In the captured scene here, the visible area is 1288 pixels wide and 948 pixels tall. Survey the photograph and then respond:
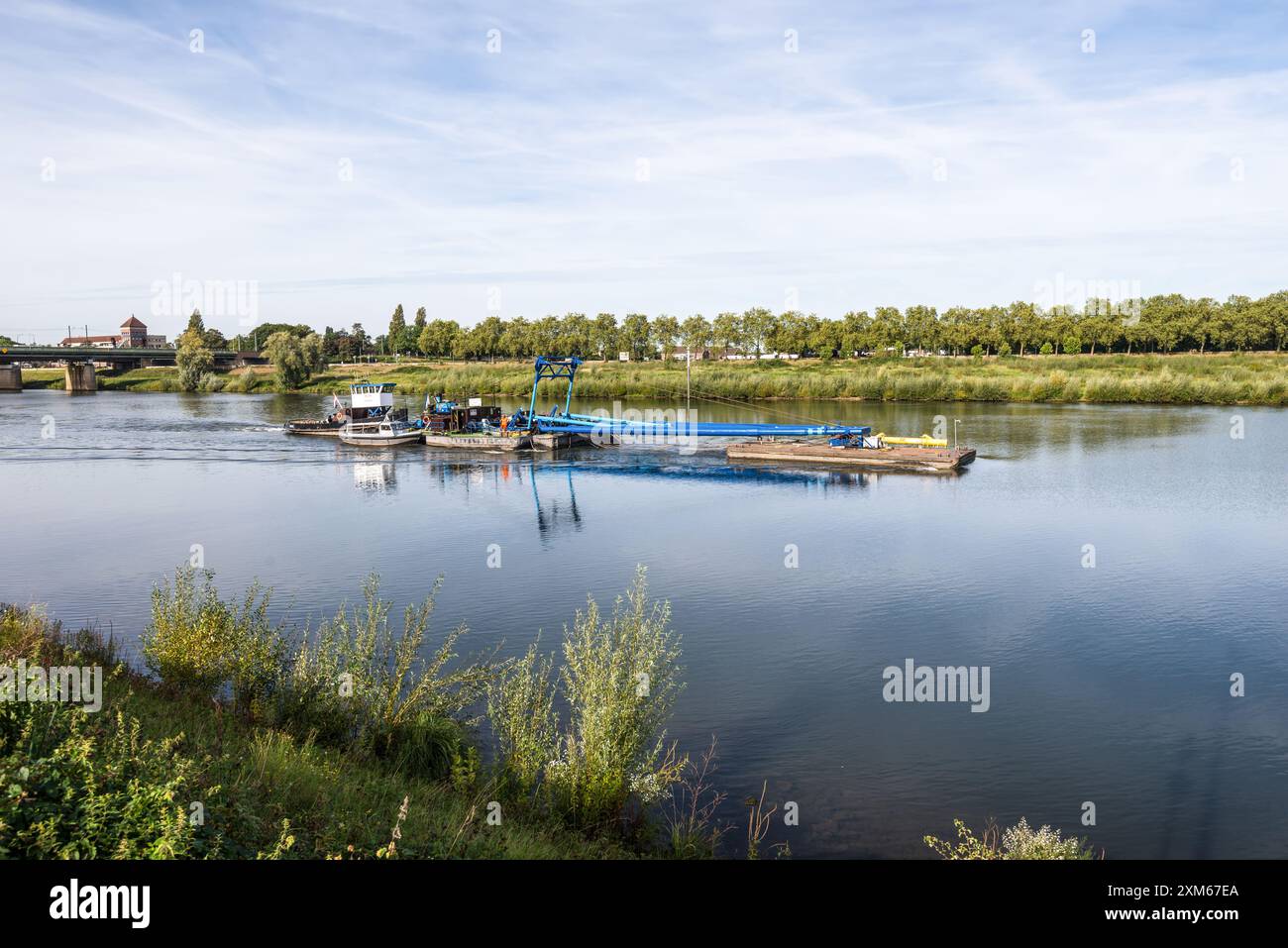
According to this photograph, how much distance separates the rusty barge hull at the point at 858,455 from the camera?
1898 inches

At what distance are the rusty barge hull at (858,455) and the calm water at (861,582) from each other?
6.22 ft

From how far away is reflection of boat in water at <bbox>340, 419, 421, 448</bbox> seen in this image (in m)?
63.4

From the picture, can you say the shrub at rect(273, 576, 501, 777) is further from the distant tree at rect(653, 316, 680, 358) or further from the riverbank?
the distant tree at rect(653, 316, 680, 358)

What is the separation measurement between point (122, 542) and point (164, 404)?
84776 mm

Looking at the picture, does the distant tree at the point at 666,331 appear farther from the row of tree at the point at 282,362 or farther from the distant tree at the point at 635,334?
the row of tree at the point at 282,362

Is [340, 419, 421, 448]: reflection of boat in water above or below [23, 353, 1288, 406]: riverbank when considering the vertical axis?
below

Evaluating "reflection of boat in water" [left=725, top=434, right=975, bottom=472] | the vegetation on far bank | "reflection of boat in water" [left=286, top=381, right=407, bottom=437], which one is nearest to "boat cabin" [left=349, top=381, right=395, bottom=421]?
"reflection of boat in water" [left=286, top=381, right=407, bottom=437]

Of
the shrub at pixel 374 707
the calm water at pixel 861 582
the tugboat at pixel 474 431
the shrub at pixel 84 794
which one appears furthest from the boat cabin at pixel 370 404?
the shrub at pixel 84 794

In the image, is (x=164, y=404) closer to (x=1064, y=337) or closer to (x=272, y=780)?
(x=272, y=780)

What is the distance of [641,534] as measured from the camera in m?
33.6

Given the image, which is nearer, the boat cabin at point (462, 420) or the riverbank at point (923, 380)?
the boat cabin at point (462, 420)

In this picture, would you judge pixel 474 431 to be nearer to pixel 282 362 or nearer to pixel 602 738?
pixel 602 738

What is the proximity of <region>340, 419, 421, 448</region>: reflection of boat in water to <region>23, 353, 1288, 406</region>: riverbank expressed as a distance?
129 ft
